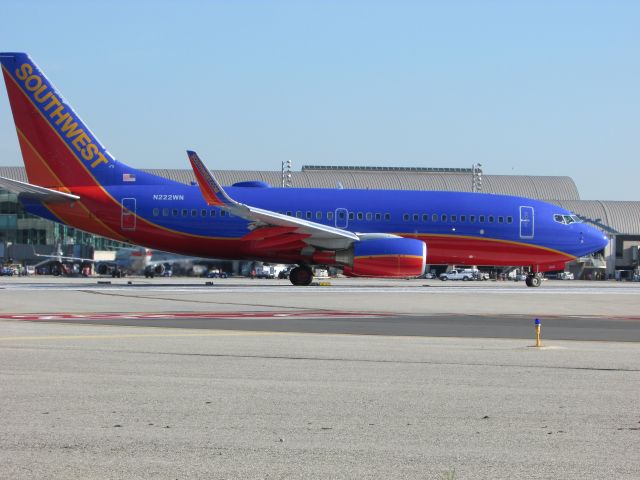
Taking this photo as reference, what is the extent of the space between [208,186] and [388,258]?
785 centimetres

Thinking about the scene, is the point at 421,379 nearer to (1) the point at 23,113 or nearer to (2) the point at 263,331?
(2) the point at 263,331

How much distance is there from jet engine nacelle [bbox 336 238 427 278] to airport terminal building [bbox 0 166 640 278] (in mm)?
47722

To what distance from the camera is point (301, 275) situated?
4203 cm

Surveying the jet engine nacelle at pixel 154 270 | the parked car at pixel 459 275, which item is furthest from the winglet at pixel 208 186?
the parked car at pixel 459 275

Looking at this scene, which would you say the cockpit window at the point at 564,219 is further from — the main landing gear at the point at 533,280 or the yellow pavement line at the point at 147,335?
the yellow pavement line at the point at 147,335

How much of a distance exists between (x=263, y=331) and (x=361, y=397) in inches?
333

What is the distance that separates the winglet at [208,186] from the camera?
121 feet

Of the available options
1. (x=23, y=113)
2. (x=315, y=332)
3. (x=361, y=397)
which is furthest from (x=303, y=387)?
(x=23, y=113)

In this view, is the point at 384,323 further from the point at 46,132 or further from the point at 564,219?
the point at 564,219

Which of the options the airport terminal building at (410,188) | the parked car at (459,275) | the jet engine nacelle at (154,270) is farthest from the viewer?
the airport terminal building at (410,188)

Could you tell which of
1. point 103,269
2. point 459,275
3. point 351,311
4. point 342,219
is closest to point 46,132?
point 342,219

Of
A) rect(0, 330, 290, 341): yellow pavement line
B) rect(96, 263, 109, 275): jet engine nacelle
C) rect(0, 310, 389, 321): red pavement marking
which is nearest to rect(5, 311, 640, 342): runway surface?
rect(0, 310, 389, 321): red pavement marking

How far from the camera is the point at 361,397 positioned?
11.0 meters

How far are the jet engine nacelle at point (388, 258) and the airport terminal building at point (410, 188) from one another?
47.7m
